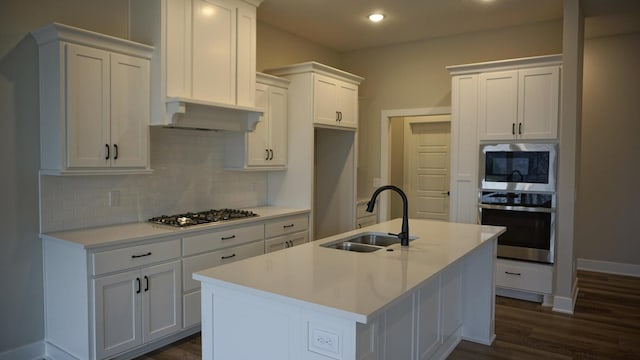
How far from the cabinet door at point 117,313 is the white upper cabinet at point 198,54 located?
3.96 feet

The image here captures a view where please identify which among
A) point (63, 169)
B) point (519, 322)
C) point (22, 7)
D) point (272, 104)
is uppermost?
point (22, 7)

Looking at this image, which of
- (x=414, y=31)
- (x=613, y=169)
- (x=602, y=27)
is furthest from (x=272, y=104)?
(x=613, y=169)

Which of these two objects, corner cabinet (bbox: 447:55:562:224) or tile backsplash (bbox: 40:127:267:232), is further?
corner cabinet (bbox: 447:55:562:224)

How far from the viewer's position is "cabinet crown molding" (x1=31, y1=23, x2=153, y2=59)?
291cm

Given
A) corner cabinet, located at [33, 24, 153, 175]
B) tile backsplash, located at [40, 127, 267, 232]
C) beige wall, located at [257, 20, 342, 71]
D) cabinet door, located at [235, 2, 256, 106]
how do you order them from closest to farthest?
corner cabinet, located at [33, 24, 153, 175] < tile backsplash, located at [40, 127, 267, 232] < cabinet door, located at [235, 2, 256, 106] < beige wall, located at [257, 20, 342, 71]

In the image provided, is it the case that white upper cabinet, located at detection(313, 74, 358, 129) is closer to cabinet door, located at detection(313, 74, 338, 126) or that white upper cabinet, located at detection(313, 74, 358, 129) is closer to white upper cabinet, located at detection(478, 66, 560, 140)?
cabinet door, located at detection(313, 74, 338, 126)

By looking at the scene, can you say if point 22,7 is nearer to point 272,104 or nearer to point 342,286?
point 272,104

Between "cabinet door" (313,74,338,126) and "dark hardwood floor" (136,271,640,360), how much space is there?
2477 millimetres

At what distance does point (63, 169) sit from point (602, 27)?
220 inches

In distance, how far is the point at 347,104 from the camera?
524 centimetres

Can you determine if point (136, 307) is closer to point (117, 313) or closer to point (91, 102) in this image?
point (117, 313)

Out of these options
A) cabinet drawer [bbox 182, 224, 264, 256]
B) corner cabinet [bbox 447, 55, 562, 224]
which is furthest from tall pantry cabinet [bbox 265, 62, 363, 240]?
corner cabinet [bbox 447, 55, 562, 224]

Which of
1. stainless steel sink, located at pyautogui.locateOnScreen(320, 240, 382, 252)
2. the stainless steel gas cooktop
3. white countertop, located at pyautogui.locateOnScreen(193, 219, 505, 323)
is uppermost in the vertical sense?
the stainless steel gas cooktop

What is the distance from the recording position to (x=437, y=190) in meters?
Answer: 6.84
